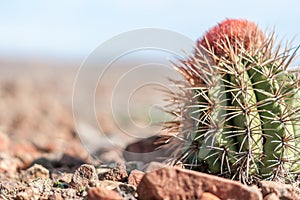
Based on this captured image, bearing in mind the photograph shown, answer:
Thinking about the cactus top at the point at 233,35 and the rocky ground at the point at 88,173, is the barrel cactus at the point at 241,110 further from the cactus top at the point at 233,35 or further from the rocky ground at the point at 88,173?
the rocky ground at the point at 88,173

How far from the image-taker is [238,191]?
9.85 ft

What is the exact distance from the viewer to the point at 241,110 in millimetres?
3715

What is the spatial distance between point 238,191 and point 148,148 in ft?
10.9

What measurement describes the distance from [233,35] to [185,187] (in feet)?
4.92

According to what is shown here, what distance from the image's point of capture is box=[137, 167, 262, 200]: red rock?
297 cm

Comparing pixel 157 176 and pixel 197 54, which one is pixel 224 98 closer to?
pixel 197 54

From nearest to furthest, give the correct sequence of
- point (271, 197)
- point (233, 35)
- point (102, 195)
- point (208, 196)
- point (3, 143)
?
point (102, 195)
point (208, 196)
point (271, 197)
point (233, 35)
point (3, 143)

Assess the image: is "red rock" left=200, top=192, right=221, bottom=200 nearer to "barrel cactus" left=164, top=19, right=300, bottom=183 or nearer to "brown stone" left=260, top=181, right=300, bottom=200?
"brown stone" left=260, top=181, right=300, bottom=200

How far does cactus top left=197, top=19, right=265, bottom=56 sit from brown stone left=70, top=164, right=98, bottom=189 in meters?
1.24

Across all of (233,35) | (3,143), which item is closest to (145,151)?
(3,143)

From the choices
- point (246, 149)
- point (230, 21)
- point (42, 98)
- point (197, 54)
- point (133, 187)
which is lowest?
point (42, 98)

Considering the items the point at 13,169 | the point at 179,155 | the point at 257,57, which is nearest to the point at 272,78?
the point at 257,57

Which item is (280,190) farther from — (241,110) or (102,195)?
(102,195)

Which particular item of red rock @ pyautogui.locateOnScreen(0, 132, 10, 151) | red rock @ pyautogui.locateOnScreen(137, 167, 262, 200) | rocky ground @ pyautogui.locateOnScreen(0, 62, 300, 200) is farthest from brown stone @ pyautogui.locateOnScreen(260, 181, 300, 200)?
red rock @ pyautogui.locateOnScreen(0, 132, 10, 151)
